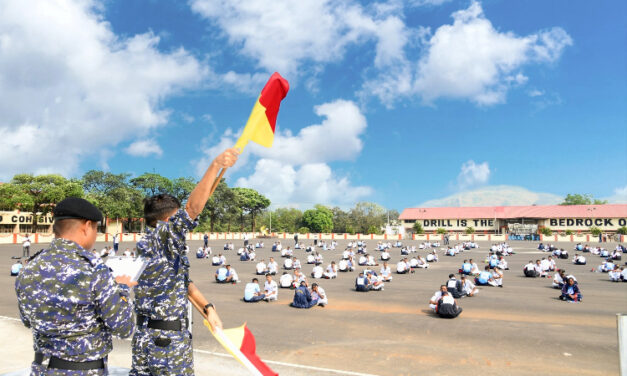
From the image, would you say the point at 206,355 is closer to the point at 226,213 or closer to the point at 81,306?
the point at 81,306

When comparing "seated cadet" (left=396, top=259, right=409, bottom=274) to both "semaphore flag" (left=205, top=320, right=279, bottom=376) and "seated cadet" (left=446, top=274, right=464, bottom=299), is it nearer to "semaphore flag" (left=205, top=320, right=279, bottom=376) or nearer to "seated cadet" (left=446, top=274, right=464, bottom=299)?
"seated cadet" (left=446, top=274, right=464, bottom=299)

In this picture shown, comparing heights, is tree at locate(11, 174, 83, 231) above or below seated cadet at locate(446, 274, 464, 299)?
above

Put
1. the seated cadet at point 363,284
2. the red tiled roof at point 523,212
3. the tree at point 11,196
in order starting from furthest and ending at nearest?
the red tiled roof at point 523,212
the tree at point 11,196
the seated cadet at point 363,284

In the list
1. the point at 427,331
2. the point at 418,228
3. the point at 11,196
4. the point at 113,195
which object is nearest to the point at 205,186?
the point at 427,331

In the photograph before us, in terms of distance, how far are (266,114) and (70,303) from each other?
178cm

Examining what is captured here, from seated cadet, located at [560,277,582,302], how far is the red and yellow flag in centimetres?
1554

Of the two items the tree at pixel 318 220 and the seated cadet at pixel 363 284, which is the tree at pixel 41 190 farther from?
the tree at pixel 318 220

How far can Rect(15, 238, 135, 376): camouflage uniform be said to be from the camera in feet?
7.35

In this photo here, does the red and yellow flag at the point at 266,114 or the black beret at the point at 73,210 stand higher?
the red and yellow flag at the point at 266,114

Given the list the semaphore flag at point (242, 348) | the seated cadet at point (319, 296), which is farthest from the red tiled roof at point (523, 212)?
the semaphore flag at point (242, 348)

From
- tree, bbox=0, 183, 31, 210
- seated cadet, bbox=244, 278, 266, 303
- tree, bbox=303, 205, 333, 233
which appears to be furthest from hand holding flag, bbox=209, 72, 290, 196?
tree, bbox=303, 205, 333, 233

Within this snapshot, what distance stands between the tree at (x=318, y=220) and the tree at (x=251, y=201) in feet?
32.7

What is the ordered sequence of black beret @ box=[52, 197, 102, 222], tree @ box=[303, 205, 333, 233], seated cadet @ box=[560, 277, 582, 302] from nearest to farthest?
black beret @ box=[52, 197, 102, 222], seated cadet @ box=[560, 277, 582, 302], tree @ box=[303, 205, 333, 233]

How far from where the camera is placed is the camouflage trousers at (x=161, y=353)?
2830 millimetres
